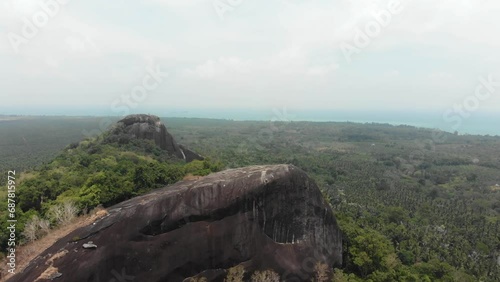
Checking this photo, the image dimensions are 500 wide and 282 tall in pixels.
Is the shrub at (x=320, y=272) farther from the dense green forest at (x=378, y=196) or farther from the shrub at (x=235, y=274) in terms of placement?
the shrub at (x=235, y=274)

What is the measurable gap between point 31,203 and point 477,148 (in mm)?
205281

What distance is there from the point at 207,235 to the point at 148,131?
4426 centimetres

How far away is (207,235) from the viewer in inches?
826

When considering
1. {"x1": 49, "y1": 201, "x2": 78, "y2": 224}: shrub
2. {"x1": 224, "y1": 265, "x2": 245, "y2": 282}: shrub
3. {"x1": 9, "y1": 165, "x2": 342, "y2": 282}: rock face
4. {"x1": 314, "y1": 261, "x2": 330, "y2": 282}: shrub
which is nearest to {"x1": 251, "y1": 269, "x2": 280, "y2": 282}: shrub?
{"x1": 9, "y1": 165, "x2": 342, "y2": 282}: rock face

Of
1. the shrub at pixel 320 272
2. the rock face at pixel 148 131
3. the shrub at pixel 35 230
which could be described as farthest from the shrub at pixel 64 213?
the rock face at pixel 148 131

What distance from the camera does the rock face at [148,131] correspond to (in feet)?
200

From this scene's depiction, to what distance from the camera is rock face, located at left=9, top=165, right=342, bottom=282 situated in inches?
750

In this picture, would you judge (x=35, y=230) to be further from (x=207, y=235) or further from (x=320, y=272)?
(x=320, y=272)

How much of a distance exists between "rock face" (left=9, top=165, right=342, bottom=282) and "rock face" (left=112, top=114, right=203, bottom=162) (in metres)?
40.4

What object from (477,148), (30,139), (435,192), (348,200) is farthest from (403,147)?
(30,139)

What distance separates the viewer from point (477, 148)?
176 metres

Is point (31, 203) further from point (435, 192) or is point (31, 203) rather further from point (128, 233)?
point (435, 192)

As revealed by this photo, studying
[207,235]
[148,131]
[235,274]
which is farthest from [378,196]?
[207,235]

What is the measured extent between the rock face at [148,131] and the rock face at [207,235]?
4039cm
